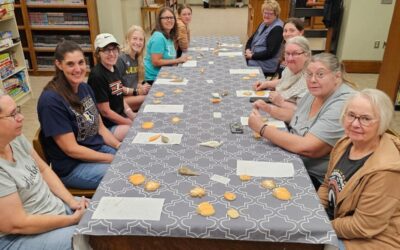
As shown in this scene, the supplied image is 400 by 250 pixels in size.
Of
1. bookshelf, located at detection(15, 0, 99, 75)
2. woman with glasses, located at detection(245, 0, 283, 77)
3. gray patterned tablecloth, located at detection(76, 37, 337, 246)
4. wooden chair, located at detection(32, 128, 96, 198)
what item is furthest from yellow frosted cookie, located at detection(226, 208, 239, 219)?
bookshelf, located at detection(15, 0, 99, 75)

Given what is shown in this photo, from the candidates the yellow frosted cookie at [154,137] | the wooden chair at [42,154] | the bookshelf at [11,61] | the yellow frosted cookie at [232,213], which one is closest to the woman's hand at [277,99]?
the yellow frosted cookie at [154,137]

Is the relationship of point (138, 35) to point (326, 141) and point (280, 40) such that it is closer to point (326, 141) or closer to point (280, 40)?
point (280, 40)

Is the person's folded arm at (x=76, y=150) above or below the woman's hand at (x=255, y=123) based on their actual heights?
below

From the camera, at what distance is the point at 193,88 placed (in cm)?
261

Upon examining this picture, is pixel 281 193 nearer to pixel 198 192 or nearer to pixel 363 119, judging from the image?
pixel 198 192

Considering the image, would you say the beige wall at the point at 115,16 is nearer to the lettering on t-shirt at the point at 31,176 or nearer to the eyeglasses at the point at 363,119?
the lettering on t-shirt at the point at 31,176

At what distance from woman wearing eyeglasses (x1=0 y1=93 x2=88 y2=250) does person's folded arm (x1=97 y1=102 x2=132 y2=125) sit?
89 cm

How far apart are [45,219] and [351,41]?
16.6ft

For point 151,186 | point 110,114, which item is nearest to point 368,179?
point 151,186

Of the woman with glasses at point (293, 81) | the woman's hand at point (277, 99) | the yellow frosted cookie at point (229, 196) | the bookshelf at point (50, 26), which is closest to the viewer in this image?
the yellow frosted cookie at point (229, 196)

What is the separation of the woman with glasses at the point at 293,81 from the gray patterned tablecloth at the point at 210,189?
250mm

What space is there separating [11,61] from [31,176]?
10.4 ft

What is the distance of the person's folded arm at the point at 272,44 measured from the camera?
11.9ft

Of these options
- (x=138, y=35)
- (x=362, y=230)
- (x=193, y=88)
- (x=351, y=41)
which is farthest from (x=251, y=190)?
(x=351, y=41)
